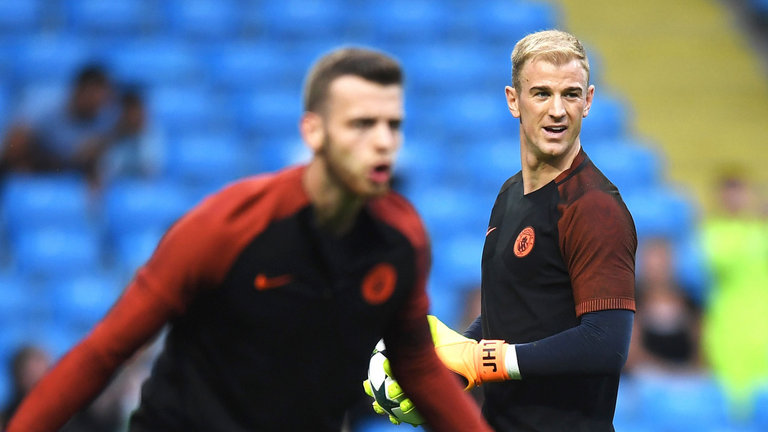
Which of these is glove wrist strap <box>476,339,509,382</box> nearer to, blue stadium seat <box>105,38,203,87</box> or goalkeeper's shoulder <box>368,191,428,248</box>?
goalkeeper's shoulder <box>368,191,428,248</box>

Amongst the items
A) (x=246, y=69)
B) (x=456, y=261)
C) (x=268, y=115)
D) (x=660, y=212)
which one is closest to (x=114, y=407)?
(x=456, y=261)

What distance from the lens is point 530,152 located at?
3.57 meters

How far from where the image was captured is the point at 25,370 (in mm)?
6422

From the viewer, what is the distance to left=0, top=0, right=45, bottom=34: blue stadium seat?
9094 mm

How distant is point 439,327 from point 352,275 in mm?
865

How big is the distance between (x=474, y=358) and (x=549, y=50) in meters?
0.91

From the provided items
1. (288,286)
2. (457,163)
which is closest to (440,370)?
(288,286)

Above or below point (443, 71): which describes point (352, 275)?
below

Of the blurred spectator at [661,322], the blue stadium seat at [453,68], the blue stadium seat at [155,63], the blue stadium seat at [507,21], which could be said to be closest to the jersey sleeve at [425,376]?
the blurred spectator at [661,322]

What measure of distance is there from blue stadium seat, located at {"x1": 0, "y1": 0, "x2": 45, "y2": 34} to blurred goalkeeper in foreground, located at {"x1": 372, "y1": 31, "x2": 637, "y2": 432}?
6397 mm

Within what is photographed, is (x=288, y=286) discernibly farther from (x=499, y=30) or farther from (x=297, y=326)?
(x=499, y=30)

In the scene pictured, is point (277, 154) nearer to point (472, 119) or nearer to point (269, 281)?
point (472, 119)

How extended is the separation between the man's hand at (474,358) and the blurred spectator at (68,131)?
489cm

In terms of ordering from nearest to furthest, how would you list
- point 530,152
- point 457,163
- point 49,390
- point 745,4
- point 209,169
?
point 49,390, point 530,152, point 209,169, point 457,163, point 745,4
